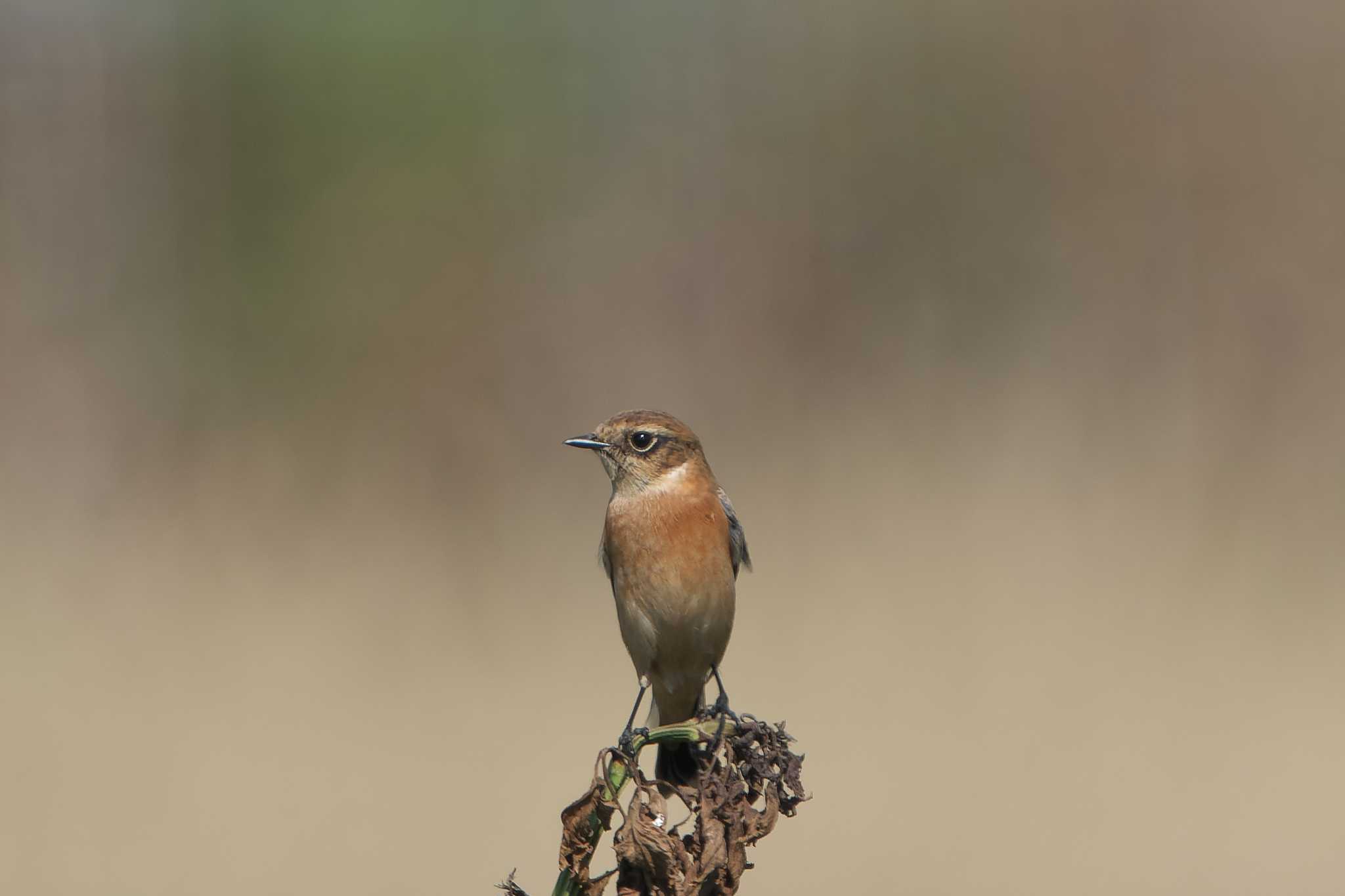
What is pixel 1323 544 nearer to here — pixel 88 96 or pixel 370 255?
pixel 370 255

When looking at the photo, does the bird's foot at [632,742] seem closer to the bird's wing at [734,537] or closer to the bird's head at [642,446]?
the bird's head at [642,446]

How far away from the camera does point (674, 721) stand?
555 centimetres

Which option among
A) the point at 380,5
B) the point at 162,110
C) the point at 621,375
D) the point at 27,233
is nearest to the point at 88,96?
the point at 162,110

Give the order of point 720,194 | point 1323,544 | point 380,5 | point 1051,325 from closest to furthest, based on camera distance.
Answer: point 1323,544 → point 1051,325 → point 720,194 → point 380,5

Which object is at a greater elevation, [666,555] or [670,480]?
[670,480]

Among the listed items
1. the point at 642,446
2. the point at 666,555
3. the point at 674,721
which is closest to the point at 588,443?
the point at 642,446

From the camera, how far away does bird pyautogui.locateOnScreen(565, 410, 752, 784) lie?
511 cm

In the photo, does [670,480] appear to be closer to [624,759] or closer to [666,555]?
[666,555]

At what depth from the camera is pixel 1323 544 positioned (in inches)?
400

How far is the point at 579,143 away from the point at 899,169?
2.86m

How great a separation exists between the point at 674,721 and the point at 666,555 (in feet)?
2.70

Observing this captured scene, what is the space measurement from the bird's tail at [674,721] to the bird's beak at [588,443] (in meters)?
1.03

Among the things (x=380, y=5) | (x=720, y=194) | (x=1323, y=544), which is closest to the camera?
(x=1323, y=544)

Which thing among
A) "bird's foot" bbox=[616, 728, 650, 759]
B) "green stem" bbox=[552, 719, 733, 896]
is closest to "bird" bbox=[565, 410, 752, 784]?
"bird's foot" bbox=[616, 728, 650, 759]
